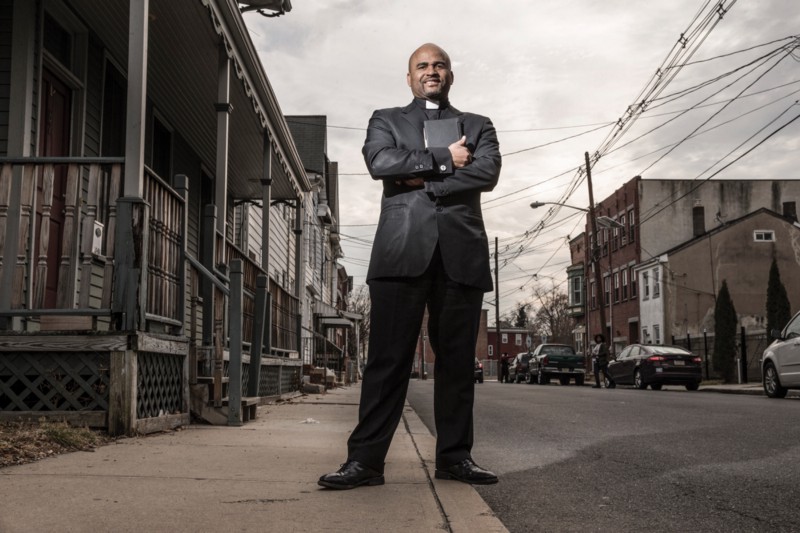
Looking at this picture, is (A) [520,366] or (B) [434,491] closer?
(B) [434,491]

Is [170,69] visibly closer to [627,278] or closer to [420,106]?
[420,106]

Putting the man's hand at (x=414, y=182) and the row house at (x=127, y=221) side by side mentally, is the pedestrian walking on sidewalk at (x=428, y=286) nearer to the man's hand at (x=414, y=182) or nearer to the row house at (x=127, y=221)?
the man's hand at (x=414, y=182)

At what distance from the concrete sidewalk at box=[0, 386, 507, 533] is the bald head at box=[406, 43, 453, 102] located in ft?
5.82

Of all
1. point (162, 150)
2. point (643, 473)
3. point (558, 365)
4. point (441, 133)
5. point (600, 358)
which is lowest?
point (643, 473)

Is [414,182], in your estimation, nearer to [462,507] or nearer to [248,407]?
[462,507]

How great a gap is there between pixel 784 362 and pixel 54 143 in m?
12.9

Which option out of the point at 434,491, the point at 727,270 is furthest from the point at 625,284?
the point at 434,491

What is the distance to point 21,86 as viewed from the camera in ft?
26.0

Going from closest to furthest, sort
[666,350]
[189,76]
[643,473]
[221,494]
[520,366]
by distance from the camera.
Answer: [221,494]
[643,473]
[189,76]
[666,350]
[520,366]

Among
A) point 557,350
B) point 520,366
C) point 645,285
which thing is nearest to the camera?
point 557,350

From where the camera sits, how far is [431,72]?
396 centimetres

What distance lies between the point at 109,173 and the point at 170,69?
16.0 feet

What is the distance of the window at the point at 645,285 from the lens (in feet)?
149

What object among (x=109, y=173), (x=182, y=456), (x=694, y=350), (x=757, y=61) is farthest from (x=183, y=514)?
(x=694, y=350)
